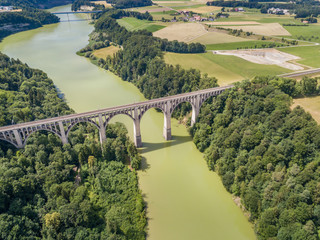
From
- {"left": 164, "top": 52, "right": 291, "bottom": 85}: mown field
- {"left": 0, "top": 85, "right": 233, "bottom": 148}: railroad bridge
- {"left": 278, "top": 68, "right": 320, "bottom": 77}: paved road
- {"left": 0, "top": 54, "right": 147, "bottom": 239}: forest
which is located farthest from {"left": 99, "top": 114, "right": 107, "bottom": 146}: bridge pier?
{"left": 278, "top": 68, "right": 320, "bottom": 77}: paved road

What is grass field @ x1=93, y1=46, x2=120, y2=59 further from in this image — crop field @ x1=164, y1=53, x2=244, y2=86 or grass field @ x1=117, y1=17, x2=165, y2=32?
crop field @ x1=164, y1=53, x2=244, y2=86

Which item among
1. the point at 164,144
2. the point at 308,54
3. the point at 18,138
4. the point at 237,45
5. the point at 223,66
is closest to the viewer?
the point at 18,138

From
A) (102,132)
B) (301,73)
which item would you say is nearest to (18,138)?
(102,132)

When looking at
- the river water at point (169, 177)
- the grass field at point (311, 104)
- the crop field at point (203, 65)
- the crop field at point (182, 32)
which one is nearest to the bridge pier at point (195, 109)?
the river water at point (169, 177)

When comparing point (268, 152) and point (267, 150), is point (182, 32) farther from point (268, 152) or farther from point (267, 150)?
point (268, 152)

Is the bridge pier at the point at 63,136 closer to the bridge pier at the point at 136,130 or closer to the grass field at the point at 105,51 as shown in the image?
the bridge pier at the point at 136,130

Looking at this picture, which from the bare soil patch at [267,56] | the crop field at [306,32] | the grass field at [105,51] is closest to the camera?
the bare soil patch at [267,56]

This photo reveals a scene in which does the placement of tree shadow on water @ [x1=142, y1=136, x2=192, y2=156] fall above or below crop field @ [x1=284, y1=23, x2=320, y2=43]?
below
